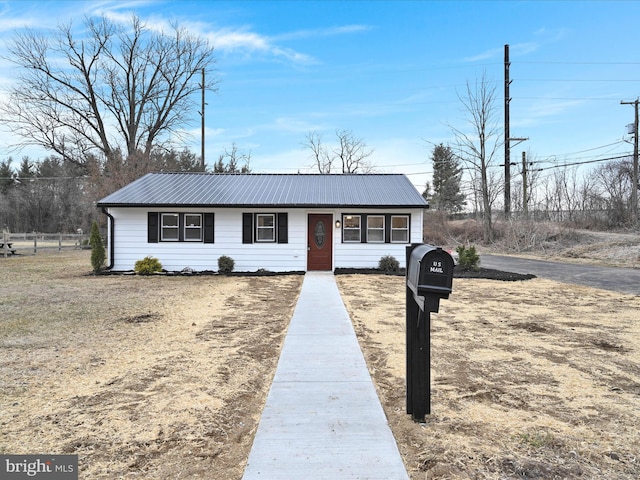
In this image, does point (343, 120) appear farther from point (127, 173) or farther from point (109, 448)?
point (109, 448)

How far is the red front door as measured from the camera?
46.1 feet

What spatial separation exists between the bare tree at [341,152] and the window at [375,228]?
2332 cm

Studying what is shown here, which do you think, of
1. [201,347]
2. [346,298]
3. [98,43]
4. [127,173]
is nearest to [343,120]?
[127,173]

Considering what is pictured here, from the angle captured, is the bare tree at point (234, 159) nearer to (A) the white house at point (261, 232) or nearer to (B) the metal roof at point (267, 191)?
(B) the metal roof at point (267, 191)

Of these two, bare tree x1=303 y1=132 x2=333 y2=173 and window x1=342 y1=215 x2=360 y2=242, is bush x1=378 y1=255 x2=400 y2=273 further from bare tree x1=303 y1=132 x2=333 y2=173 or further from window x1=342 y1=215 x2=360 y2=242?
bare tree x1=303 y1=132 x2=333 y2=173

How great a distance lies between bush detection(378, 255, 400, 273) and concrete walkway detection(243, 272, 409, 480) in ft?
28.4

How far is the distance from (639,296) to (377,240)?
296 inches

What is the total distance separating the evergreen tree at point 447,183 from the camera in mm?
43062

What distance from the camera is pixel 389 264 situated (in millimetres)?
13703

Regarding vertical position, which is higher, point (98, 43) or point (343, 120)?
point (98, 43)

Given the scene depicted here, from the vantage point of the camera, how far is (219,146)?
3619 centimetres

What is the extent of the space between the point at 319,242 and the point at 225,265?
3475mm

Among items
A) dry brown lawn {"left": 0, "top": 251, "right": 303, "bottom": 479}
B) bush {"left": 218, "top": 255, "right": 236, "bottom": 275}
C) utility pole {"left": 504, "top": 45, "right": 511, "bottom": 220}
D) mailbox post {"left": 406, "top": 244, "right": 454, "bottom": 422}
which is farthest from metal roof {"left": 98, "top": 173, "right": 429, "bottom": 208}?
utility pole {"left": 504, "top": 45, "right": 511, "bottom": 220}

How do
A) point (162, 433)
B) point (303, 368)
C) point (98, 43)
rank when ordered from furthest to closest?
point (98, 43) → point (303, 368) → point (162, 433)
